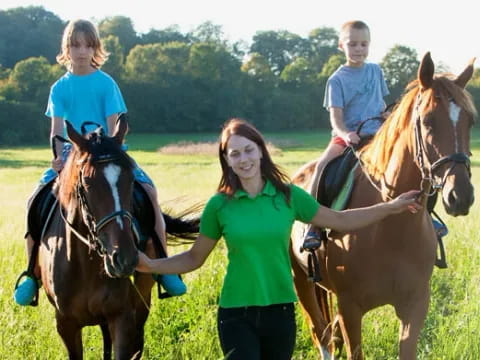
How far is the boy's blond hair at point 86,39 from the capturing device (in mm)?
5137

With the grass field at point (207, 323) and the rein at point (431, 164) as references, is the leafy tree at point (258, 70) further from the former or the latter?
the rein at point (431, 164)

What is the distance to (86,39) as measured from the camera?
5152 millimetres

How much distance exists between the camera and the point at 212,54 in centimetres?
7606

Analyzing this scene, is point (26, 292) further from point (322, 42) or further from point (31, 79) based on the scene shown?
point (322, 42)

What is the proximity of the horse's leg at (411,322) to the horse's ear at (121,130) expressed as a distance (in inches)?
86.3

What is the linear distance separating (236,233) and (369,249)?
58.9 inches

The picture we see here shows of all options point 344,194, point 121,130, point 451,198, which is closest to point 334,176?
point 344,194

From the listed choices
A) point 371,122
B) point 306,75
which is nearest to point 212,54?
point 306,75

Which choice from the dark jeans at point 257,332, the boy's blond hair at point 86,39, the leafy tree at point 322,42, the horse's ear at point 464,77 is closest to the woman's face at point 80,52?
the boy's blond hair at point 86,39

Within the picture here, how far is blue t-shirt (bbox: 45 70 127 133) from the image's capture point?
16.9 feet

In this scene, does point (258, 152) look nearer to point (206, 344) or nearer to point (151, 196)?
point (151, 196)

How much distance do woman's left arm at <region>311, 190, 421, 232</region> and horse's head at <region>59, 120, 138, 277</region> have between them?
109 cm

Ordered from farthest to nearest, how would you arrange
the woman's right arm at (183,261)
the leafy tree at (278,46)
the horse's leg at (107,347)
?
1. the leafy tree at (278,46)
2. the horse's leg at (107,347)
3. the woman's right arm at (183,261)

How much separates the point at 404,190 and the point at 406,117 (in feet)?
1.60
